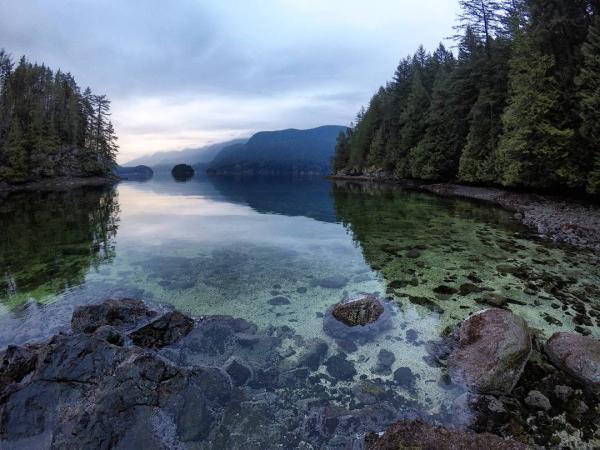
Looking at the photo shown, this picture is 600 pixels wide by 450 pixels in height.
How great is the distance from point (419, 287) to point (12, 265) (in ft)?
65.7

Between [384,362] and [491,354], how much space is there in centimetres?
248

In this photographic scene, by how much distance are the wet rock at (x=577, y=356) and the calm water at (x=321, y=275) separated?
1.33 meters

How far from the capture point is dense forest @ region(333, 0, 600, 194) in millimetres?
25469

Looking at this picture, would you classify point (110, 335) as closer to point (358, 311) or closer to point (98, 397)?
point (98, 397)

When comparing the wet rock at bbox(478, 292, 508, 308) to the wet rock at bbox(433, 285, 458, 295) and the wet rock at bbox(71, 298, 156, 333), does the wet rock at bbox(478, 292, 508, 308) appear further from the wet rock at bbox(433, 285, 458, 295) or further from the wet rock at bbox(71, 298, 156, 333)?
the wet rock at bbox(71, 298, 156, 333)

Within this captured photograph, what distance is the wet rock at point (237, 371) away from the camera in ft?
25.4

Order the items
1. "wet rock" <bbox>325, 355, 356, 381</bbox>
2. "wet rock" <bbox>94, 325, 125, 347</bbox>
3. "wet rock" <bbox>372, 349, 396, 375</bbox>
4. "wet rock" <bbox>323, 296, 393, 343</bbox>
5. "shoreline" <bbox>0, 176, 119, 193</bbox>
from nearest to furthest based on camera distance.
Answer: "wet rock" <bbox>325, 355, 356, 381</bbox>, "wet rock" <bbox>372, 349, 396, 375</bbox>, "wet rock" <bbox>94, 325, 125, 347</bbox>, "wet rock" <bbox>323, 296, 393, 343</bbox>, "shoreline" <bbox>0, 176, 119, 193</bbox>

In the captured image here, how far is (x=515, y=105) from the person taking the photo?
30.0 meters

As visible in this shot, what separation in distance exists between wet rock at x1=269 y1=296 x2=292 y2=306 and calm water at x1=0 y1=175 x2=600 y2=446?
0.70ft

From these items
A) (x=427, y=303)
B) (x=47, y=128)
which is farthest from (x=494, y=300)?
(x=47, y=128)

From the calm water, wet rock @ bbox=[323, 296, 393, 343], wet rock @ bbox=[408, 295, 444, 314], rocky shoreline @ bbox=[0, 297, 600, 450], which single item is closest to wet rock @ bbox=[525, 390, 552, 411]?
rocky shoreline @ bbox=[0, 297, 600, 450]

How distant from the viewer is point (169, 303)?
12289 millimetres

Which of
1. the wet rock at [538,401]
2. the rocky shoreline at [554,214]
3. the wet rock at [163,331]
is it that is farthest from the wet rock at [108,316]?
the rocky shoreline at [554,214]

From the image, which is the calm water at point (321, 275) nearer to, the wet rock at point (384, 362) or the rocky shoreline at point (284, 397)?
the wet rock at point (384, 362)
